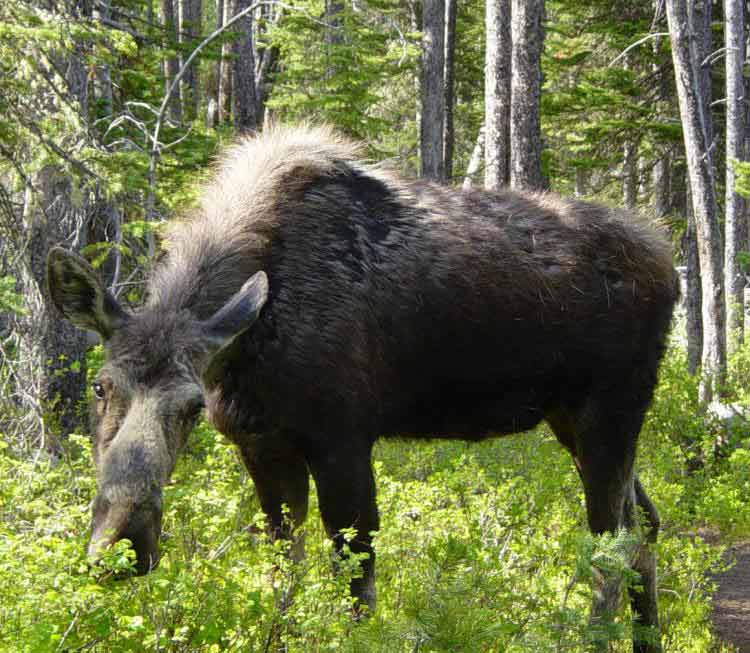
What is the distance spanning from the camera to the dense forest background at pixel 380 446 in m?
3.77

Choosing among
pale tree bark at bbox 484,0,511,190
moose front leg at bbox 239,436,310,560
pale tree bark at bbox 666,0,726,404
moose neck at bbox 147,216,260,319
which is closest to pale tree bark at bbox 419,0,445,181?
pale tree bark at bbox 484,0,511,190

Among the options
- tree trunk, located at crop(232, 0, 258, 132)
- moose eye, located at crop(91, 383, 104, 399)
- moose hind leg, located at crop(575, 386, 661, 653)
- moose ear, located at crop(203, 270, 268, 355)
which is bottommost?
moose hind leg, located at crop(575, 386, 661, 653)

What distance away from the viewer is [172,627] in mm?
4062

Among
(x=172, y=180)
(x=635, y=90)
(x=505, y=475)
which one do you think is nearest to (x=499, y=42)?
(x=635, y=90)

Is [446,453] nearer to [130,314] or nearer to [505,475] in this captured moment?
[505,475]

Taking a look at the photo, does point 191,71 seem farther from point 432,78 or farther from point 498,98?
point 498,98

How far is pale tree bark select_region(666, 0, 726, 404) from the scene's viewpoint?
11.7m

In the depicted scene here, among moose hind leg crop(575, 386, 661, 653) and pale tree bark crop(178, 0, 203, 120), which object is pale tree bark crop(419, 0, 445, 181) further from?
moose hind leg crop(575, 386, 661, 653)

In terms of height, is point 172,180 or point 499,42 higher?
point 499,42

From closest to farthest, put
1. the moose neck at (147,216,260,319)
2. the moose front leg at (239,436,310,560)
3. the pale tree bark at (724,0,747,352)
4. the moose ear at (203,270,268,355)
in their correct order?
the moose ear at (203,270,268,355) < the moose neck at (147,216,260,319) < the moose front leg at (239,436,310,560) < the pale tree bark at (724,0,747,352)

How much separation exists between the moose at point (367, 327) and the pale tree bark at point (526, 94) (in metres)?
5.16

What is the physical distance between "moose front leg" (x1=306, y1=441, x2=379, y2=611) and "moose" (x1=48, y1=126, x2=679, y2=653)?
0.01 meters

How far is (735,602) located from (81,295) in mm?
6077

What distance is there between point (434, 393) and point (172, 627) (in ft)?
7.81
